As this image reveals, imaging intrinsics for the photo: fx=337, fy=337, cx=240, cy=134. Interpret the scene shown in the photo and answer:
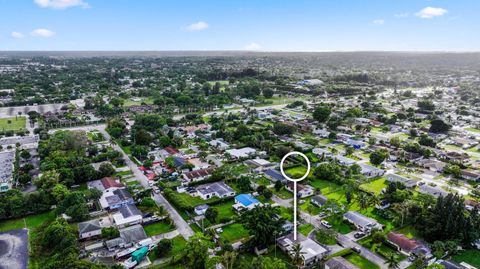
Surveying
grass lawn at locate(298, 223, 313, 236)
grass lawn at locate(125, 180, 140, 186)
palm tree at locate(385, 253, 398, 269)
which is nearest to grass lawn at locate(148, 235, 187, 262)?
grass lawn at locate(298, 223, 313, 236)

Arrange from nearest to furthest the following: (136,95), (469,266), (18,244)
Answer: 1. (469,266)
2. (18,244)
3. (136,95)

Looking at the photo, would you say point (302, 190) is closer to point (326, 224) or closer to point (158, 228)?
point (326, 224)

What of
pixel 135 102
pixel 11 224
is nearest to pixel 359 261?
pixel 11 224

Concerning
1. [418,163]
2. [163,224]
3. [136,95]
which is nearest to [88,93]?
[136,95]

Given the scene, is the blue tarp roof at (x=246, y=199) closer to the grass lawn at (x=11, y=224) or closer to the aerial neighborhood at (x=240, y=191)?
the aerial neighborhood at (x=240, y=191)

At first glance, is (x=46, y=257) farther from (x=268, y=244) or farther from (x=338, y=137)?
(x=338, y=137)

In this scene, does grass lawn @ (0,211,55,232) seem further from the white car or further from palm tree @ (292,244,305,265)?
the white car
